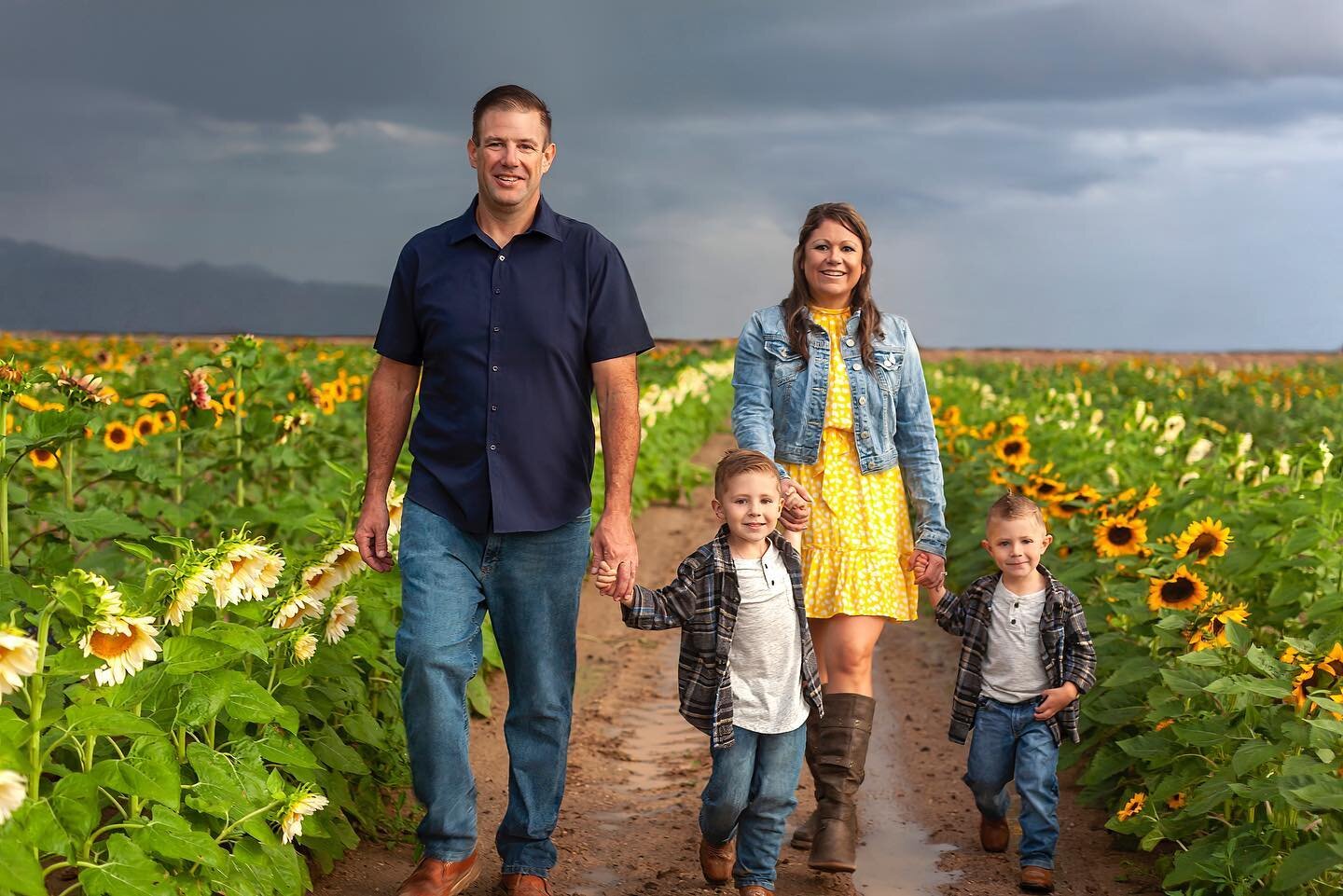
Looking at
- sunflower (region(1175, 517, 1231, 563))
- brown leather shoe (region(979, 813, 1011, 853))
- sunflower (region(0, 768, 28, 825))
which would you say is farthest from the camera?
sunflower (region(1175, 517, 1231, 563))

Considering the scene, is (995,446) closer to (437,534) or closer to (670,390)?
(437,534)

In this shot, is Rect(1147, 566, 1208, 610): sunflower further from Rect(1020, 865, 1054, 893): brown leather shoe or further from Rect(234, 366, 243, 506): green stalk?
Rect(234, 366, 243, 506): green stalk

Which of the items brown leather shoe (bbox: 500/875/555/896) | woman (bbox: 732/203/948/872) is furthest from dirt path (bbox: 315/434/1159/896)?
woman (bbox: 732/203/948/872)

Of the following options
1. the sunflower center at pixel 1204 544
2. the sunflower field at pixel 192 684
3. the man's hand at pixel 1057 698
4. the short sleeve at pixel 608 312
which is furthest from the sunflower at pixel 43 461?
the sunflower center at pixel 1204 544

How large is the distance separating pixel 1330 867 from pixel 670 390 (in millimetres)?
11525

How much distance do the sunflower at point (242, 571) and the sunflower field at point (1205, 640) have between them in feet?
7.85

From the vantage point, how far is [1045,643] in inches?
163

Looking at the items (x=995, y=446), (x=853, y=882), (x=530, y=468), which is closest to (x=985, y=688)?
(x=853, y=882)

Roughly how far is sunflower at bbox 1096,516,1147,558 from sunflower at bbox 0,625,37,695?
381 cm

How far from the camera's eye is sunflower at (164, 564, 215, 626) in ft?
9.73

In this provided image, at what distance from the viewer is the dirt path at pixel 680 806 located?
13.6ft

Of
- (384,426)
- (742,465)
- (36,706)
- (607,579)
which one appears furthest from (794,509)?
(36,706)

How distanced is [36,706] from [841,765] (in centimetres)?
226

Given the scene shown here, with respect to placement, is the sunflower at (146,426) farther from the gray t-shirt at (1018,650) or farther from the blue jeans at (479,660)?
the gray t-shirt at (1018,650)
